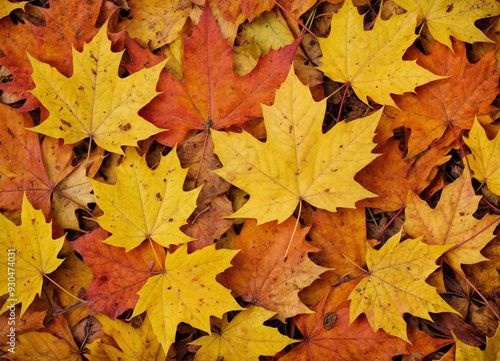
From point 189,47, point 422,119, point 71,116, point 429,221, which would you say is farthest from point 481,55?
point 71,116

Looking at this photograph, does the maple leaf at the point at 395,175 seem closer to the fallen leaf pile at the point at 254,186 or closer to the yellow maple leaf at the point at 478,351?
the fallen leaf pile at the point at 254,186

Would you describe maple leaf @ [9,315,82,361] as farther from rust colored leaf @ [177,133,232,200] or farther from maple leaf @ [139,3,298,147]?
maple leaf @ [139,3,298,147]

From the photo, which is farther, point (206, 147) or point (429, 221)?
point (206, 147)

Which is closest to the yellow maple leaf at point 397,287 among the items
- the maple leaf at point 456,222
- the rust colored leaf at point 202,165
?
the maple leaf at point 456,222

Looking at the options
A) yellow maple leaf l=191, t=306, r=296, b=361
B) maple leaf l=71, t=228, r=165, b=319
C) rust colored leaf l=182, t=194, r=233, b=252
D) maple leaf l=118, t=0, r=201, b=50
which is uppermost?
maple leaf l=118, t=0, r=201, b=50

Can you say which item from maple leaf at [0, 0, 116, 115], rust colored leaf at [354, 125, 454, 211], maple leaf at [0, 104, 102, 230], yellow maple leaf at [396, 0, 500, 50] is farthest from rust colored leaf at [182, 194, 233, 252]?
yellow maple leaf at [396, 0, 500, 50]

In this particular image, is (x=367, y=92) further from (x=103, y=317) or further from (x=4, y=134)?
(x=4, y=134)
